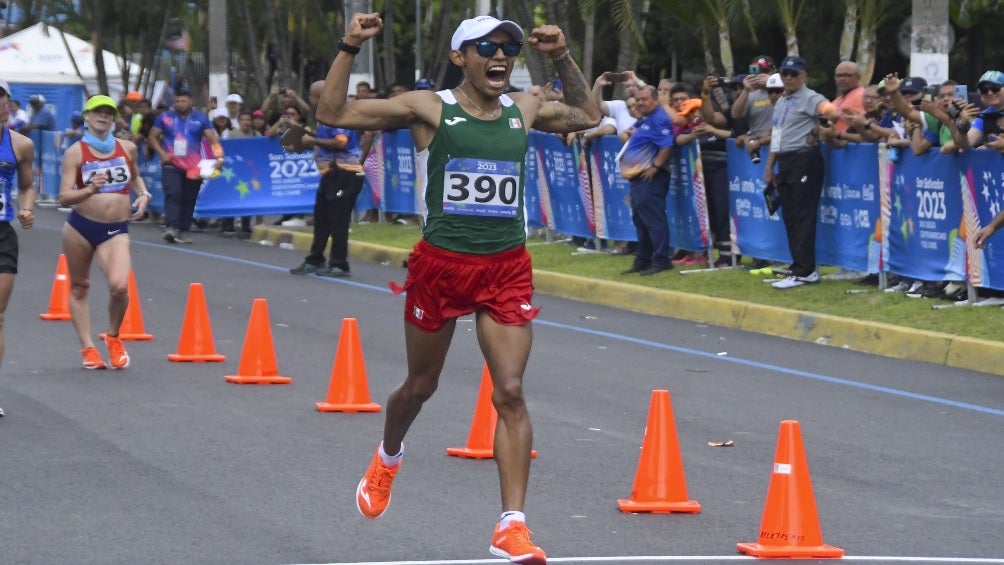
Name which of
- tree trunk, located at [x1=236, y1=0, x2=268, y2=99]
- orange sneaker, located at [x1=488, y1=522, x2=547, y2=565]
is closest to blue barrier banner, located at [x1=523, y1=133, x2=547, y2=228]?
orange sneaker, located at [x1=488, y1=522, x2=547, y2=565]

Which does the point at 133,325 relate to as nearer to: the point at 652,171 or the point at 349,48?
the point at 652,171

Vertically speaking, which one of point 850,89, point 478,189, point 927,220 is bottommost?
point 927,220

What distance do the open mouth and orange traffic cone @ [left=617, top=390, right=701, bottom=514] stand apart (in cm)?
172

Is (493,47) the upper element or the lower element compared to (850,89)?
upper

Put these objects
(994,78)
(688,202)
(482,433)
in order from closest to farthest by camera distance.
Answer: (482,433)
(994,78)
(688,202)

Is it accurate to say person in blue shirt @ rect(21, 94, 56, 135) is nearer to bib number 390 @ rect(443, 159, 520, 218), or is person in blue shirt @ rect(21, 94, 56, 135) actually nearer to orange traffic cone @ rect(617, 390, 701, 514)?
orange traffic cone @ rect(617, 390, 701, 514)

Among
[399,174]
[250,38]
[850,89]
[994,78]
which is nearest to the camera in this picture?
[994,78]

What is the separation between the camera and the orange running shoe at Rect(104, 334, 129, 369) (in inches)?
472

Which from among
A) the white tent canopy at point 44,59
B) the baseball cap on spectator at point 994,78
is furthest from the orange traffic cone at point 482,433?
the white tent canopy at point 44,59

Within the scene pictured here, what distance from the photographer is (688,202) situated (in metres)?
18.1

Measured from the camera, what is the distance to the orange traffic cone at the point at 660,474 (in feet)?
25.1

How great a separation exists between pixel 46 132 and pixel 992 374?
27.0 m

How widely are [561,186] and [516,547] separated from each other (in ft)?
49.3

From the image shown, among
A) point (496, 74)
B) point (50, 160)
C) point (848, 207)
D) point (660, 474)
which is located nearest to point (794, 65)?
point (848, 207)
